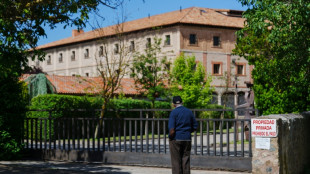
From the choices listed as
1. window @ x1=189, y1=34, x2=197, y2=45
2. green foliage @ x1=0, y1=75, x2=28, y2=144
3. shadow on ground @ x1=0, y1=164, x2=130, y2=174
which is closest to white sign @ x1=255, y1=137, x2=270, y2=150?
shadow on ground @ x1=0, y1=164, x2=130, y2=174

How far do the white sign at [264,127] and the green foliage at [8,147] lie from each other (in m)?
7.50

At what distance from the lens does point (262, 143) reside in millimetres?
9008

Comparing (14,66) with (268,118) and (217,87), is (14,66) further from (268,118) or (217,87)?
(217,87)

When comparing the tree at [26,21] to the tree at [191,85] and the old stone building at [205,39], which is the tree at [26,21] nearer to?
the tree at [191,85]

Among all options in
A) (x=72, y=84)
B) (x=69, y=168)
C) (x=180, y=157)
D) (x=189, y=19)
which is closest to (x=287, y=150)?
(x=180, y=157)

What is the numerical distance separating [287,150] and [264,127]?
3.75 feet

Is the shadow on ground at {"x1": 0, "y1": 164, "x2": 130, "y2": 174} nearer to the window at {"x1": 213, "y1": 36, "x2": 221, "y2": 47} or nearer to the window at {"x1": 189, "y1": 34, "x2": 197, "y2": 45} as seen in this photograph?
the window at {"x1": 189, "y1": 34, "x2": 197, "y2": 45}

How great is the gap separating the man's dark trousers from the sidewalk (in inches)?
90.5

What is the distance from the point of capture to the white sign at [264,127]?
29.0ft

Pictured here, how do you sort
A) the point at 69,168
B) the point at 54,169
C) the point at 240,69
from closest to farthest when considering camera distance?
the point at 54,169 → the point at 69,168 → the point at 240,69

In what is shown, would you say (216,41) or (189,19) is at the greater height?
(189,19)

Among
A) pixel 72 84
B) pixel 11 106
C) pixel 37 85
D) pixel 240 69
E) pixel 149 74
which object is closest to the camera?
pixel 11 106

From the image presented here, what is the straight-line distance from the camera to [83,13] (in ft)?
40.4

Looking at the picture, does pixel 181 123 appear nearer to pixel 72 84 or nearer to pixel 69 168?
pixel 69 168
